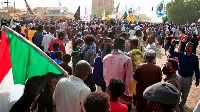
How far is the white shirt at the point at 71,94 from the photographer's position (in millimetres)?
Result: 2928

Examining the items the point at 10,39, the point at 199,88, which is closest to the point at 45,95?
the point at 10,39

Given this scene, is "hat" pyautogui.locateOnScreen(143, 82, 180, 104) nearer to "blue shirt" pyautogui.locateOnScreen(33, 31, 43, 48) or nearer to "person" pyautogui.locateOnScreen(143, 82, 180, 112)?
"person" pyautogui.locateOnScreen(143, 82, 180, 112)

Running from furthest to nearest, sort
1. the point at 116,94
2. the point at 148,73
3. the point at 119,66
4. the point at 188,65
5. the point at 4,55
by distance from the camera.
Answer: the point at 188,65 → the point at 148,73 → the point at 119,66 → the point at 116,94 → the point at 4,55

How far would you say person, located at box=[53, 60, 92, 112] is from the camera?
9.61 ft

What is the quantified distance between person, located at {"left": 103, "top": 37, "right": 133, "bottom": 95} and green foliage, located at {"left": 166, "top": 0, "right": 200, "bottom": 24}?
54.9 meters

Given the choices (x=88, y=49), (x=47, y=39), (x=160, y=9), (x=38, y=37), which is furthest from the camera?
(x=160, y=9)

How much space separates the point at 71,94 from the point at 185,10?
189 feet

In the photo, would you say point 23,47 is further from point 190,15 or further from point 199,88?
point 190,15

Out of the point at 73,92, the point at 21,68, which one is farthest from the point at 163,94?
the point at 21,68

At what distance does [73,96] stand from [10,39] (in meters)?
1.06

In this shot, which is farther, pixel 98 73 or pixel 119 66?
pixel 98 73

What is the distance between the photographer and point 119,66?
4270 mm

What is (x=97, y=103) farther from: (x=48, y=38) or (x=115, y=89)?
(x=48, y=38)

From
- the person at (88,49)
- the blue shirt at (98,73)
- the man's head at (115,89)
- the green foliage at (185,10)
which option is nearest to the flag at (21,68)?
the man's head at (115,89)
